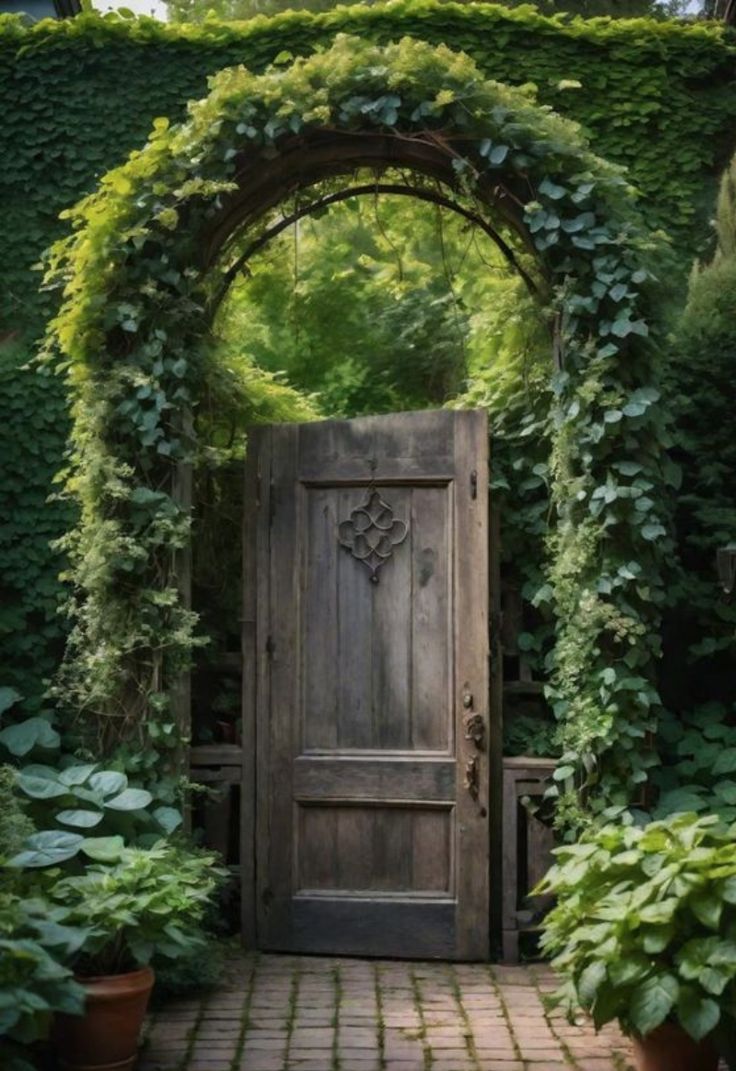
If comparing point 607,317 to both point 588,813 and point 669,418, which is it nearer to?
point 669,418

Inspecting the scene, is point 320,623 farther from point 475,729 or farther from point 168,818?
point 168,818

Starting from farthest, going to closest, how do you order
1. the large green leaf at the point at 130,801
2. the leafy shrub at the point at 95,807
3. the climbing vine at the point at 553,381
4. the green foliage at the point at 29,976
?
the climbing vine at the point at 553,381
the large green leaf at the point at 130,801
the leafy shrub at the point at 95,807
the green foliage at the point at 29,976

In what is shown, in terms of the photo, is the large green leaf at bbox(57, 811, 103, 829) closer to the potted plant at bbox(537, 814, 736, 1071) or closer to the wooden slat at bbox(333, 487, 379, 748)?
the wooden slat at bbox(333, 487, 379, 748)

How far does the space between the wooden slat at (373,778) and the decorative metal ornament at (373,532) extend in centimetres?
81

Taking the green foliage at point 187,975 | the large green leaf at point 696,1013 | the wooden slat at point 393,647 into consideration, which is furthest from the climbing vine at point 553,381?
the large green leaf at point 696,1013

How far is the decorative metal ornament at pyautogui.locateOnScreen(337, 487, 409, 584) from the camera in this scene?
6.01m

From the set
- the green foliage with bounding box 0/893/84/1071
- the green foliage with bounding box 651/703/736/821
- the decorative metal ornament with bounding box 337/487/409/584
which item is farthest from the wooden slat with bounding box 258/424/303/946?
the green foliage with bounding box 0/893/84/1071

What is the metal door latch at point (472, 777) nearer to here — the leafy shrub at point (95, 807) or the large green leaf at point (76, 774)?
the leafy shrub at point (95, 807)

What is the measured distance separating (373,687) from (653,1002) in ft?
7.90

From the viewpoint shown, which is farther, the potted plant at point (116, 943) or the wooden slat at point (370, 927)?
the wooden slat at point (370, 927)

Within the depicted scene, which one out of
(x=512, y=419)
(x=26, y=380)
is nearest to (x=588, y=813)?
(x=512, y=419)

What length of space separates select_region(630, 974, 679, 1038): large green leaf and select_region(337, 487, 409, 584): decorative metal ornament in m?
2.53

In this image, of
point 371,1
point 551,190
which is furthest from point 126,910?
point 371,1

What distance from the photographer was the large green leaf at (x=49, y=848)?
14.4 ft
